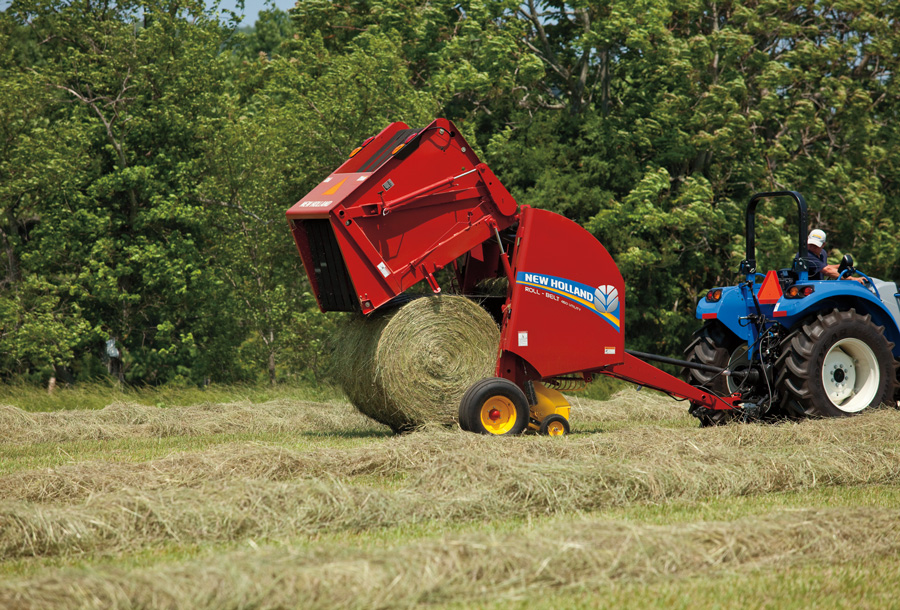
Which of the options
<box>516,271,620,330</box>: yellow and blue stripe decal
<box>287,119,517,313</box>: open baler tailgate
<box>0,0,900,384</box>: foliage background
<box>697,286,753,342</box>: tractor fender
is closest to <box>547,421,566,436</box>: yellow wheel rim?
<box>516,271,620,330</box>: yellow and blue stripe decal

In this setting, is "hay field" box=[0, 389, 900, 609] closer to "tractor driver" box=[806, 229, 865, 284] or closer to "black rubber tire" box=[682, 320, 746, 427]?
"black rubber tire" box=[682, 320, 746, 427]

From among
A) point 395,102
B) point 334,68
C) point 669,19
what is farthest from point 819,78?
point 334,68

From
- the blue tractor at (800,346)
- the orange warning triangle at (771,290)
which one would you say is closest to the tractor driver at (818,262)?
the blue tractor at (800,346)

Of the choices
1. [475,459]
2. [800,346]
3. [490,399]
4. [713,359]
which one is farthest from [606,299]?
[475,459]

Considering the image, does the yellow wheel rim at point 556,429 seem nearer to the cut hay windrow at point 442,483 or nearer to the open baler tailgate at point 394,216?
the cut hay windrow at point 442,483

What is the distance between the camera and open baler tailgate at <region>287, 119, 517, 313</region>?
817 cm

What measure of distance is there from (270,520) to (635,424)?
5823 millimetres

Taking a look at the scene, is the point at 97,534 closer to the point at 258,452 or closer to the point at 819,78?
the point at 258,452

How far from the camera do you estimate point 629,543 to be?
13.7ft

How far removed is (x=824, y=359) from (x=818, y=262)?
1130mm

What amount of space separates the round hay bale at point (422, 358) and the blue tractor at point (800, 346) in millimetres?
2060

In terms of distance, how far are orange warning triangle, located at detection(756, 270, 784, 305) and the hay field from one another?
4.57 ft

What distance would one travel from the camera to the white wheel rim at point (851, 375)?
28.5ft

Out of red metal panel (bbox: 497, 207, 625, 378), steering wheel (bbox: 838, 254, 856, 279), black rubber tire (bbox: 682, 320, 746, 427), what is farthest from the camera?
black rubber tire (bbox: 682, 320, 746, 427)
